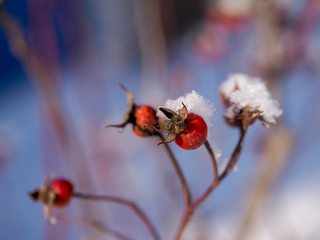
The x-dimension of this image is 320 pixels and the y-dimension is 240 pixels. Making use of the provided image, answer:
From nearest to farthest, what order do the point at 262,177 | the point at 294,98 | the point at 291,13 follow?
the point at 262,177 → the point at 291,13 → the point at 294,98

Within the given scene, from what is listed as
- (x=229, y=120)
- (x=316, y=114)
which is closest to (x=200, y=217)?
(x=316, y=114)

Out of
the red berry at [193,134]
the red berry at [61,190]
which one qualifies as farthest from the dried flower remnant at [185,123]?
the red berry at [61,190]

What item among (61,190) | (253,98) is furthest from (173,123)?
(61,190)

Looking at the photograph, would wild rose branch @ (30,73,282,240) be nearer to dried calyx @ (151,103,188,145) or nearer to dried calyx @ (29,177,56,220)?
dried calyx @ (151,103,188,145)

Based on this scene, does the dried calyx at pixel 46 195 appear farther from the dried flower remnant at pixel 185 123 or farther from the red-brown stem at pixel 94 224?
the dried flower remnant at pixel 185 123

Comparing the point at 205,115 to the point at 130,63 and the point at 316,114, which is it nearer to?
the point at 316,114

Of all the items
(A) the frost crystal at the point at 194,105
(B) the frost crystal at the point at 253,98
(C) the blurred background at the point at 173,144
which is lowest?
(A) the frost crystal at the point at 194,105

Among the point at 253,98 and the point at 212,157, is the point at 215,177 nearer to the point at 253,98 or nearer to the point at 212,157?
the point at 212,157
